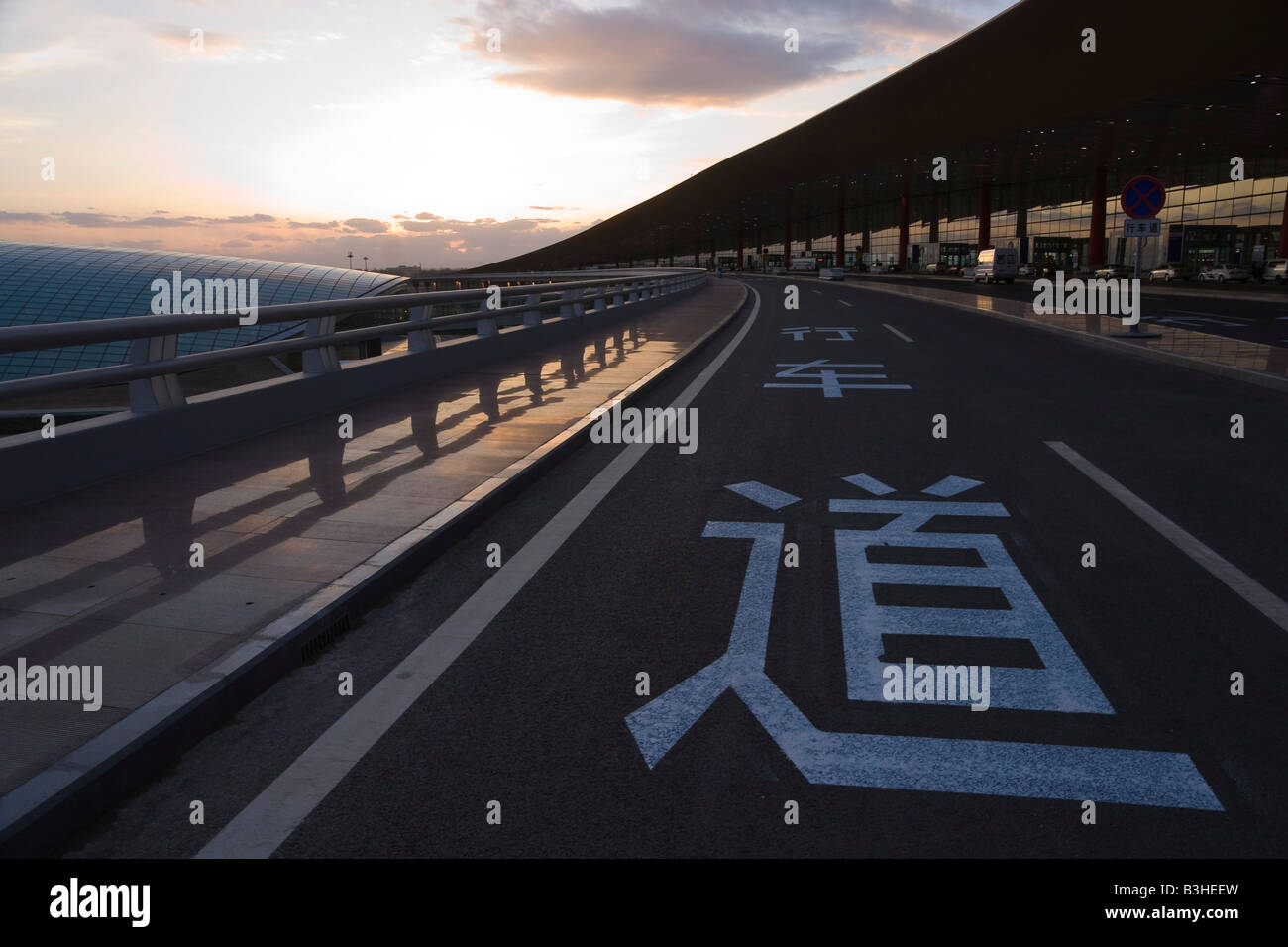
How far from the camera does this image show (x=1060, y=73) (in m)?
41.2

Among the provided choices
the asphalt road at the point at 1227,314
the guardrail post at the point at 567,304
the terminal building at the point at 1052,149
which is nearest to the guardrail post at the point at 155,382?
the guardrail post at the point at 567,304

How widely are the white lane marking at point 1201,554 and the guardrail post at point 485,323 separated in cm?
906

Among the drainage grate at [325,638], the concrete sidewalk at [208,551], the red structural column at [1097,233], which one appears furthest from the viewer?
the red structural column at [1097,233]

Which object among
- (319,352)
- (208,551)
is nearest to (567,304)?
(319,352)

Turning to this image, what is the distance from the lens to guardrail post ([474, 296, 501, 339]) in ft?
47.2

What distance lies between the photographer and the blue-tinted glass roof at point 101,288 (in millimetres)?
63406

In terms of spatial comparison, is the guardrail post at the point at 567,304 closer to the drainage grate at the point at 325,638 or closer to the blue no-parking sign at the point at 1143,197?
the blue no-parking sign at the point at 1143,197

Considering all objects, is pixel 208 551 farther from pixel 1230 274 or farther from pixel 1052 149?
pixel 1052 149

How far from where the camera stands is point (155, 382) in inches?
291

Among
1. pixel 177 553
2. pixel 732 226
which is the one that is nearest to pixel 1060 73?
pixel 177 553

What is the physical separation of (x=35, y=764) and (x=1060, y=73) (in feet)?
154

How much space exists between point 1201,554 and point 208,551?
571 centimetres

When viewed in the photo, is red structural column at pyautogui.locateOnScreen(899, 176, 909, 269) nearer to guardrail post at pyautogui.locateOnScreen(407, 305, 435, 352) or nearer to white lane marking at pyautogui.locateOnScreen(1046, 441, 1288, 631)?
guardrail post at pyautogui.locateOnScreen(407, 305, 435, 352)
